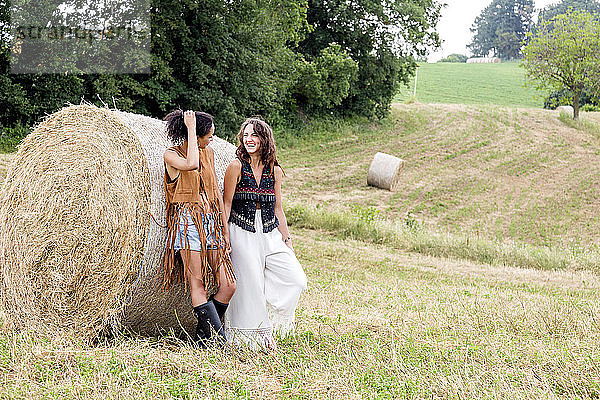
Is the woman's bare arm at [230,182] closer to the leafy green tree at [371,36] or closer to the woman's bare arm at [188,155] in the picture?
the woman's bare arm at [188,155]

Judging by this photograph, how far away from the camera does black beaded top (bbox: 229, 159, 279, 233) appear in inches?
196

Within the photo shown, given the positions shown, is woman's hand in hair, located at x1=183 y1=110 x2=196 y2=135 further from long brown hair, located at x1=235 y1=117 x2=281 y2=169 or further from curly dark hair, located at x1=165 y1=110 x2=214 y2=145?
long brown hair, located at x1=235 y1=117 x2=281 y2=169

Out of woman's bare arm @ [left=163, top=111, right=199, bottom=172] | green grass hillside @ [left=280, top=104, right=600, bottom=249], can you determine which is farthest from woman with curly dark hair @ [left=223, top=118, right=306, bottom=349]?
green grass hillside @ [left=280, top=104, right=600, bottom=249]

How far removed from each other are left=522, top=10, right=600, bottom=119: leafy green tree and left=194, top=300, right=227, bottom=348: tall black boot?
35164mm

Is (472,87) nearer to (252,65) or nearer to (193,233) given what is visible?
(252,65)

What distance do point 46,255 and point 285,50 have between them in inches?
851

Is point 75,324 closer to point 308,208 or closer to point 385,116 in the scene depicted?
point 308,208

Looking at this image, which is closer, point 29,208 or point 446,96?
point 29,208

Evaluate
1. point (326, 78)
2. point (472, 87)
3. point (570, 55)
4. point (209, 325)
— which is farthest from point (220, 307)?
point (472, 87)

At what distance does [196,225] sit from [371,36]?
2770 centimetres

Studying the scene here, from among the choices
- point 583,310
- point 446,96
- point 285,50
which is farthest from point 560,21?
point 583,310

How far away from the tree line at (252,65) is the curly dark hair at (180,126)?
33.9 feet

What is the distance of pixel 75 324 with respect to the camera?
479 centimetres

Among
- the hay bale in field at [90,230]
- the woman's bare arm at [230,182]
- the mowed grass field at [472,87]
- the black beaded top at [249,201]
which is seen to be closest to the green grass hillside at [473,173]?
the black beaded top at [249,201]
